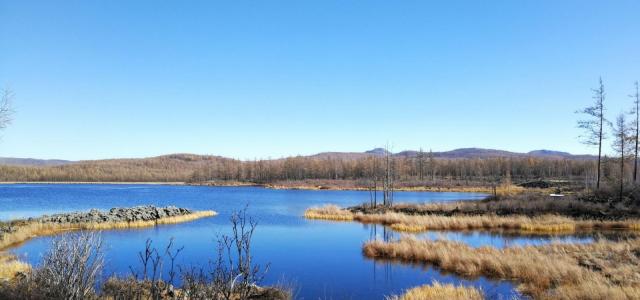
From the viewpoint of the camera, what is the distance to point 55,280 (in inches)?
330

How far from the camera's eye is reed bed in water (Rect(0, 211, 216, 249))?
23047 millimetres

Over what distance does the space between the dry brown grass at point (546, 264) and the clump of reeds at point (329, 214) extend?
51.8 feet

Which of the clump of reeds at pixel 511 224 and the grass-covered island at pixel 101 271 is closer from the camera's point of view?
the grass-covered island at pixel 101 271

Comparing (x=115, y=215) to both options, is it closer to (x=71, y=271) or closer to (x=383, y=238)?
(x=383, y=238)

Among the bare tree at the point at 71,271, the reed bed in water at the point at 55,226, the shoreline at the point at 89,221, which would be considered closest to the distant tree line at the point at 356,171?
the shoreline at the point at 89,221

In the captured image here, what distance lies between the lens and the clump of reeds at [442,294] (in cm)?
1179

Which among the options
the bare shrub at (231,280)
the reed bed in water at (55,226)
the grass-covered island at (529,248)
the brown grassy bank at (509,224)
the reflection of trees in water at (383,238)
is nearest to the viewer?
the bare shrub at (231,280)

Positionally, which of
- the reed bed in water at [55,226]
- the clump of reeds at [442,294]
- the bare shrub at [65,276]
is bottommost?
the reed bed in water at [55,226]

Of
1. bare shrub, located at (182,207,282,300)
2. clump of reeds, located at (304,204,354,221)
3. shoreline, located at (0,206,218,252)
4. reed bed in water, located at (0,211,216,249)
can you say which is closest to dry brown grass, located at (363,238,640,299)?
bare shrub, located at (182,207,282,300)

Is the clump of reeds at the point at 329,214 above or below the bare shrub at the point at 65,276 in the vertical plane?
below

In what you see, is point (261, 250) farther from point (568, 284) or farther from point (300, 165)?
point (300, 165)

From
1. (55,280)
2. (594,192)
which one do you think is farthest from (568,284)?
(594,192)

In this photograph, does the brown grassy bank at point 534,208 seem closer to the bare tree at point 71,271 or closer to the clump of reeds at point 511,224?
the clump of reeds at point 511,224

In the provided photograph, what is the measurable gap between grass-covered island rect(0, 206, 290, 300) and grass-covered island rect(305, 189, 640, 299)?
20.2 ft
